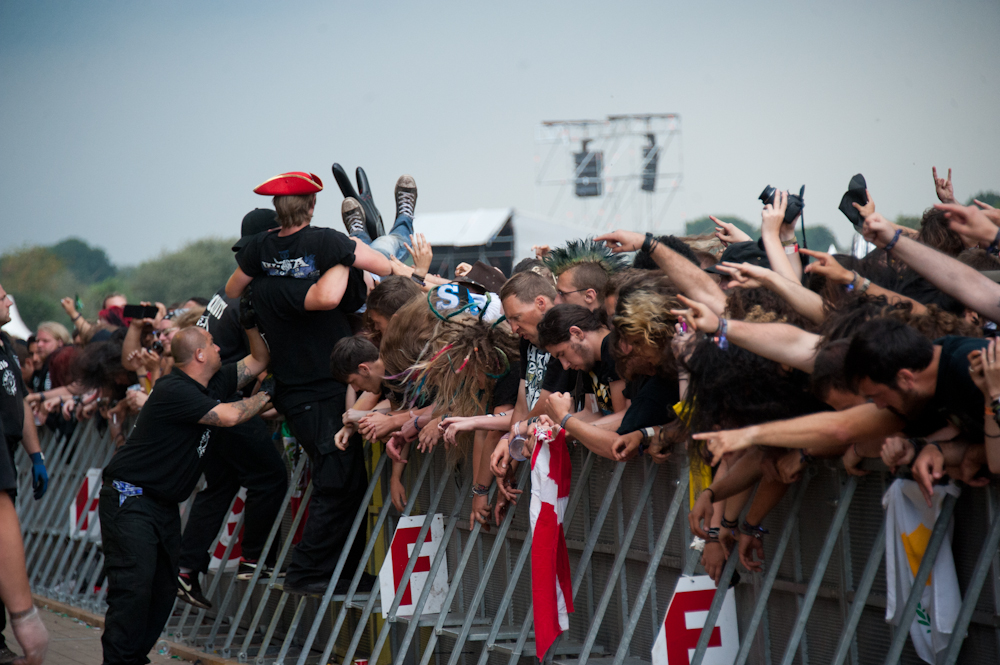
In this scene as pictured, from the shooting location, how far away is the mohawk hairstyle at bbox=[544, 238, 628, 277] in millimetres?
5105

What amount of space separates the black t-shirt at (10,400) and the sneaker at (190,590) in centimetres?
176

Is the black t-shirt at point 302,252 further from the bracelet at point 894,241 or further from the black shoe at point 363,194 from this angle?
the bracelet at point 894,241

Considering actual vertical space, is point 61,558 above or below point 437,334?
below

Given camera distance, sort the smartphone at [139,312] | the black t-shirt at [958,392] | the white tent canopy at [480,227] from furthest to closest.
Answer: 1. the white tent canopy at [480,227]
2. the smartphone at [139,312]
3. the black t-shirt at [958,392]

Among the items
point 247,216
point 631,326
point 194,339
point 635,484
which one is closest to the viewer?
point 631,326

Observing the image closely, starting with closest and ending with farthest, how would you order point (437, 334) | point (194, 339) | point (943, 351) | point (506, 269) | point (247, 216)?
point (943, 351), point (437, 334), point (194, 339), point (247, 216), point (506, 269)

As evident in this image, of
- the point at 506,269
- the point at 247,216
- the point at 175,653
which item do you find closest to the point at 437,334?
the point at 247,216

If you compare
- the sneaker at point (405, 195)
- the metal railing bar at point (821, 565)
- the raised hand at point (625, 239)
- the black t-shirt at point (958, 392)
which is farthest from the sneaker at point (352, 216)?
the black t-shirt at point (958, 392)

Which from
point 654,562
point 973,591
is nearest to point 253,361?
point 654,562

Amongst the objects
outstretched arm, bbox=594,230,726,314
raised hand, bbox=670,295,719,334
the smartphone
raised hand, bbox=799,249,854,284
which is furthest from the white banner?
the smartphone

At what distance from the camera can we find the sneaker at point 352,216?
8094 millimetres

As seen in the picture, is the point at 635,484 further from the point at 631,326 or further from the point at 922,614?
the point at 922,614

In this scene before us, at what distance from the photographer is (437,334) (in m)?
5.20

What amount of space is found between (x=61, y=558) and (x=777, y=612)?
787 cm
